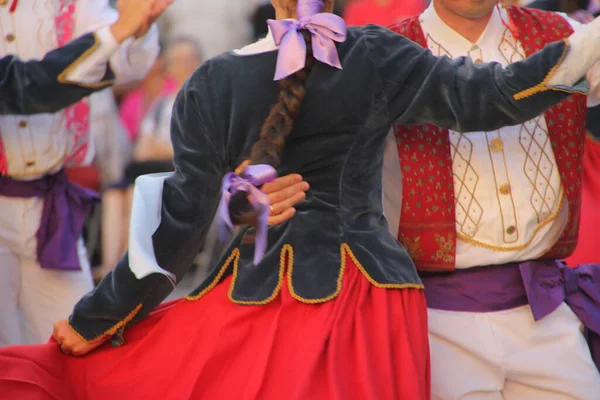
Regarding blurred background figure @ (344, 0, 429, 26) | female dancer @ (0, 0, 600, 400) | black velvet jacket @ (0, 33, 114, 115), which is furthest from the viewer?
blurred background figure @ (344, 0, 429, 26)

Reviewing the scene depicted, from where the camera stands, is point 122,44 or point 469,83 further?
point 122,44

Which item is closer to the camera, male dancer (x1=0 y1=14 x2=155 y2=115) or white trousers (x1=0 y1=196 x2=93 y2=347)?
male dancer (x1=0 y1=14 x2=155 y2=115)

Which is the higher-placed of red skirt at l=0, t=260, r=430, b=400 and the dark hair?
the dark hair

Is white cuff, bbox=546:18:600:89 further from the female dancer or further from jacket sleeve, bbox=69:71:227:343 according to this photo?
jacket sleeve, bbox=69:71:227:343

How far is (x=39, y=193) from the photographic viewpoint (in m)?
3.80

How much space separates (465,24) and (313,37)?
1.81 ft

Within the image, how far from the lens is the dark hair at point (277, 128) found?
2.38 metres

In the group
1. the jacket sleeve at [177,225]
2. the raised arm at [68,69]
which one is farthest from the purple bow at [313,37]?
the raised arm at [68,69]

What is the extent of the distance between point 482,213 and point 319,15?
0.70m

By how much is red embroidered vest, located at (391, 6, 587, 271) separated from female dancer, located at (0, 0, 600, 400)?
7.2 inches

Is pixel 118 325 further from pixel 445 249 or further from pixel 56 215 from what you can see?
pixel 56 215

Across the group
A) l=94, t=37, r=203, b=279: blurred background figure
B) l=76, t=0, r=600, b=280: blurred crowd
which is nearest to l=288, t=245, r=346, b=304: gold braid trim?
l=76, t=0, r=600, b=280: blurred crowd

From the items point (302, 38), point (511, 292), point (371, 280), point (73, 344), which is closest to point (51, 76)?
point (73, 344)

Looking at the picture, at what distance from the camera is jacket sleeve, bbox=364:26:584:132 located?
2.48 m
